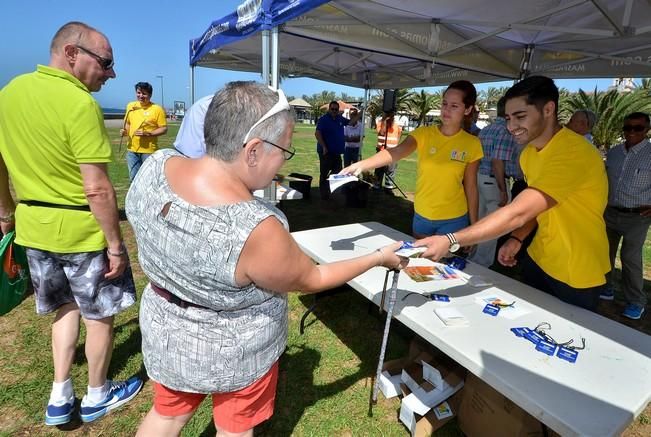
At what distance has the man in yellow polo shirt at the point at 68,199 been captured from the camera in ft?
4.96

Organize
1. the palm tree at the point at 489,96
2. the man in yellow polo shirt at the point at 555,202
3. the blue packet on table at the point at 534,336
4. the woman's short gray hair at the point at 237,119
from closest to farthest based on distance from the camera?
the woman's short gray hair at the point at 237,119 < the blue packet on table at the point at 534,336 < the man in yellow polo shirt at the point at 555,202 < the palm tree at the point at 489,96

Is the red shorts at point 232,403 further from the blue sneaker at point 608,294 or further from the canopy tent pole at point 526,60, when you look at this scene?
the canopy tent pole at point 526,60

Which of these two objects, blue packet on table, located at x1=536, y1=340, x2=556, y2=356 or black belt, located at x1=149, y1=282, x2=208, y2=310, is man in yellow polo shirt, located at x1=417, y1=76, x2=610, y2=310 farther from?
black belt, located at x1=149, y1=282, x2=208, y2=310

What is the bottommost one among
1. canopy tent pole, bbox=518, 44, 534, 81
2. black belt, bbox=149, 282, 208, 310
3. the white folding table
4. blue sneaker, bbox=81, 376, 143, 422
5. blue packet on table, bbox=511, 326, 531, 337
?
blue sneaker, bbox=81, 376, 143, 422

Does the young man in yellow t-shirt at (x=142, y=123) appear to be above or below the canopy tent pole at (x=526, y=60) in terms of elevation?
below

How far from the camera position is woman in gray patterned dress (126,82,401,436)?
92 centimetres

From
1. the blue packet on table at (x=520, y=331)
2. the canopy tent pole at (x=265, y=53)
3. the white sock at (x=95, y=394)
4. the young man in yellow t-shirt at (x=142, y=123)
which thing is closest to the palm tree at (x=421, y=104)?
the young man in yellow t-shirt at (x=142, y=123)

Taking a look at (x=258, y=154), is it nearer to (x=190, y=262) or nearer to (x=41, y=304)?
(x=190, y=262)

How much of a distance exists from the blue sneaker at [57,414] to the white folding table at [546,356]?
1.68 metres

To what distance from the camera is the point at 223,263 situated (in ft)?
3.03

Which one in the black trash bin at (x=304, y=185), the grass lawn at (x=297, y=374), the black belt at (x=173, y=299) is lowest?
the grass lawn at (x=297, y=374)

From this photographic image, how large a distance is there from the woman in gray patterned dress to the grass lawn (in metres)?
0.95

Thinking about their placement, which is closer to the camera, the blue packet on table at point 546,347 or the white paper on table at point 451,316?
the blue packet on table at point 546,347

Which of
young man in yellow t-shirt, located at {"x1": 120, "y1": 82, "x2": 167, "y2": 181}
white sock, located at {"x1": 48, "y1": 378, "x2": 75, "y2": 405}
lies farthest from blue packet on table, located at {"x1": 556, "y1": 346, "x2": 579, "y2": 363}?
young man in yellow t-shirt, located at {"x1": 120, "y1": 82, "x2": 167, "y2": 181}
